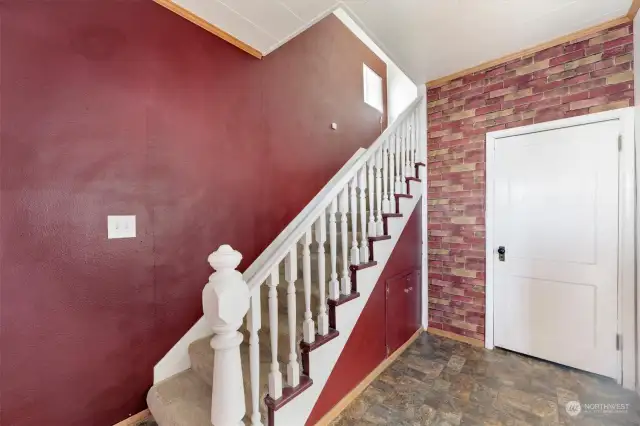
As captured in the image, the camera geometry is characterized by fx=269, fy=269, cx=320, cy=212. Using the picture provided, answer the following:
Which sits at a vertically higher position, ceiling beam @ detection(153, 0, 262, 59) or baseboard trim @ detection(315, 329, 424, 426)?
ceiling beam @ detection(153, 0, 262, 59)

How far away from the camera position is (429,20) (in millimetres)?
1970

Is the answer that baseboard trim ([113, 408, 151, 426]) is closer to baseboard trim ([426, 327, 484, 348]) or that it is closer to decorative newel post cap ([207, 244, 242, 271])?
decorative newel post cap ([207, 244, 242, 271])

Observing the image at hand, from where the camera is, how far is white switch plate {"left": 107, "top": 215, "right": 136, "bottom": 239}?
1522mm

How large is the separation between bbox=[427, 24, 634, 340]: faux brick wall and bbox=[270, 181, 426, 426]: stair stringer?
68 cm

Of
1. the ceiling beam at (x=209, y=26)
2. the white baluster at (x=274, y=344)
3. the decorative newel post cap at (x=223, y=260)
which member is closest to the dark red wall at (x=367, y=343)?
the white baluster at (x=274, y=344)

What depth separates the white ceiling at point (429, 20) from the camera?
1719 mm

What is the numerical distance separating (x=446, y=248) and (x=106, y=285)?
276cm

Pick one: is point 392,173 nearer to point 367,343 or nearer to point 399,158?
point 399,158

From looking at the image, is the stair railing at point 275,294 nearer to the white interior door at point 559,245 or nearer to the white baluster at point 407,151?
the white baluster at point 407,151

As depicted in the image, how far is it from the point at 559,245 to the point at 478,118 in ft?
4.21

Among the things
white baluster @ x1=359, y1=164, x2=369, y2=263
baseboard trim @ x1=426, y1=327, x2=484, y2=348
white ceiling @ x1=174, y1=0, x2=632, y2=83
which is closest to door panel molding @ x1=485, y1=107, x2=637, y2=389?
white ceiling @ x1=174, y1=0, x2=632, y2=83

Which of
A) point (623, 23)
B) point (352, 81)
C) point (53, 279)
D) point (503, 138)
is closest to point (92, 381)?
point (53, 279)

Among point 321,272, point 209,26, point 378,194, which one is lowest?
point 321,272

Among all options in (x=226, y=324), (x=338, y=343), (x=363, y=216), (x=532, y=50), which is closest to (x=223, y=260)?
(x=226, y=324)
